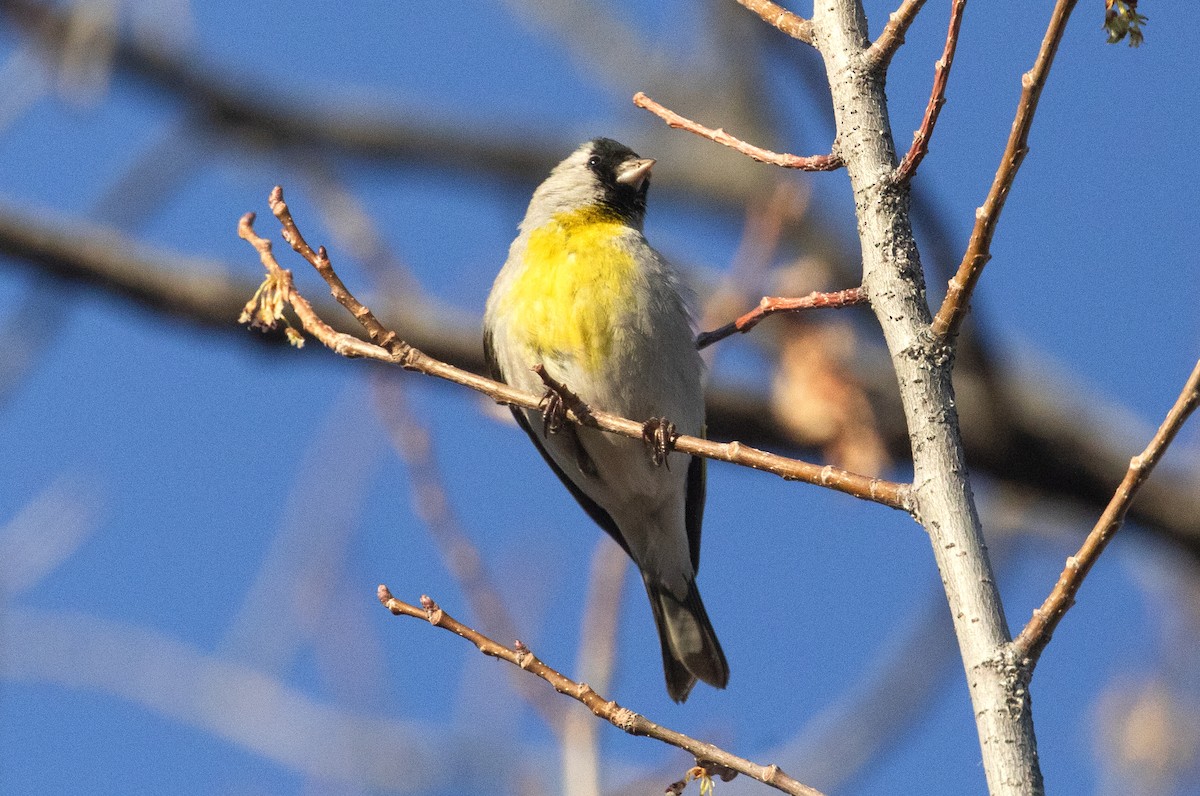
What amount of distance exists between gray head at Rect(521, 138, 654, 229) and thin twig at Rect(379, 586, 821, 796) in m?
2.52

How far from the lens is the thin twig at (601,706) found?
78.4 inches

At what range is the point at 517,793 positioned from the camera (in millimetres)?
4520

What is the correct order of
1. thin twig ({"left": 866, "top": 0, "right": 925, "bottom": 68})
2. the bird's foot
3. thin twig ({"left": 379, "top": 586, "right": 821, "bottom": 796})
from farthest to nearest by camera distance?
1. the bird's foot
2. thin twig ({"left": 866, "top": 0, "right": 925, "bottom": 68})
3. thin twig ({"left": 379, "top": 586, "right": 821, "bottom": 796})

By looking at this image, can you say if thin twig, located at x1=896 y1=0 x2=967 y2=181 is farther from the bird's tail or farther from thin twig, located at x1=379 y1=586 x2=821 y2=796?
the bird's tail

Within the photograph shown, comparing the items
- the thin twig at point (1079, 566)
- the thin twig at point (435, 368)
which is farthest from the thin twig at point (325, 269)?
the thin twig at point (1079, 566)

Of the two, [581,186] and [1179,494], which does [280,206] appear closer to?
[581,186]

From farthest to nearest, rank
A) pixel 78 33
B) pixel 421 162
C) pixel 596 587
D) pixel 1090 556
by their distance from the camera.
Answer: pixel 421 162, pixel 78 33, pixel 596 587, pixel 1090 556

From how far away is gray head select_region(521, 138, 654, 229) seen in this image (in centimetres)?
491

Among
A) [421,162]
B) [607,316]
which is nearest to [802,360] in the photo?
[607,316]

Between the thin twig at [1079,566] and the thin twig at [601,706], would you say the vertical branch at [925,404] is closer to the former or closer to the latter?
the thin twig at [1079,566]

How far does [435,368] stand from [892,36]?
994 millimetres

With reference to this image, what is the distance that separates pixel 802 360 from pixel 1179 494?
9.72 feet

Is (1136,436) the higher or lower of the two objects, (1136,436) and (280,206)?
the higher

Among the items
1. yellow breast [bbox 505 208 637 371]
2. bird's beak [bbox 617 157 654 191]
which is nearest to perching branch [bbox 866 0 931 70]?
yellow breast [bbox 505 208 637 371]
